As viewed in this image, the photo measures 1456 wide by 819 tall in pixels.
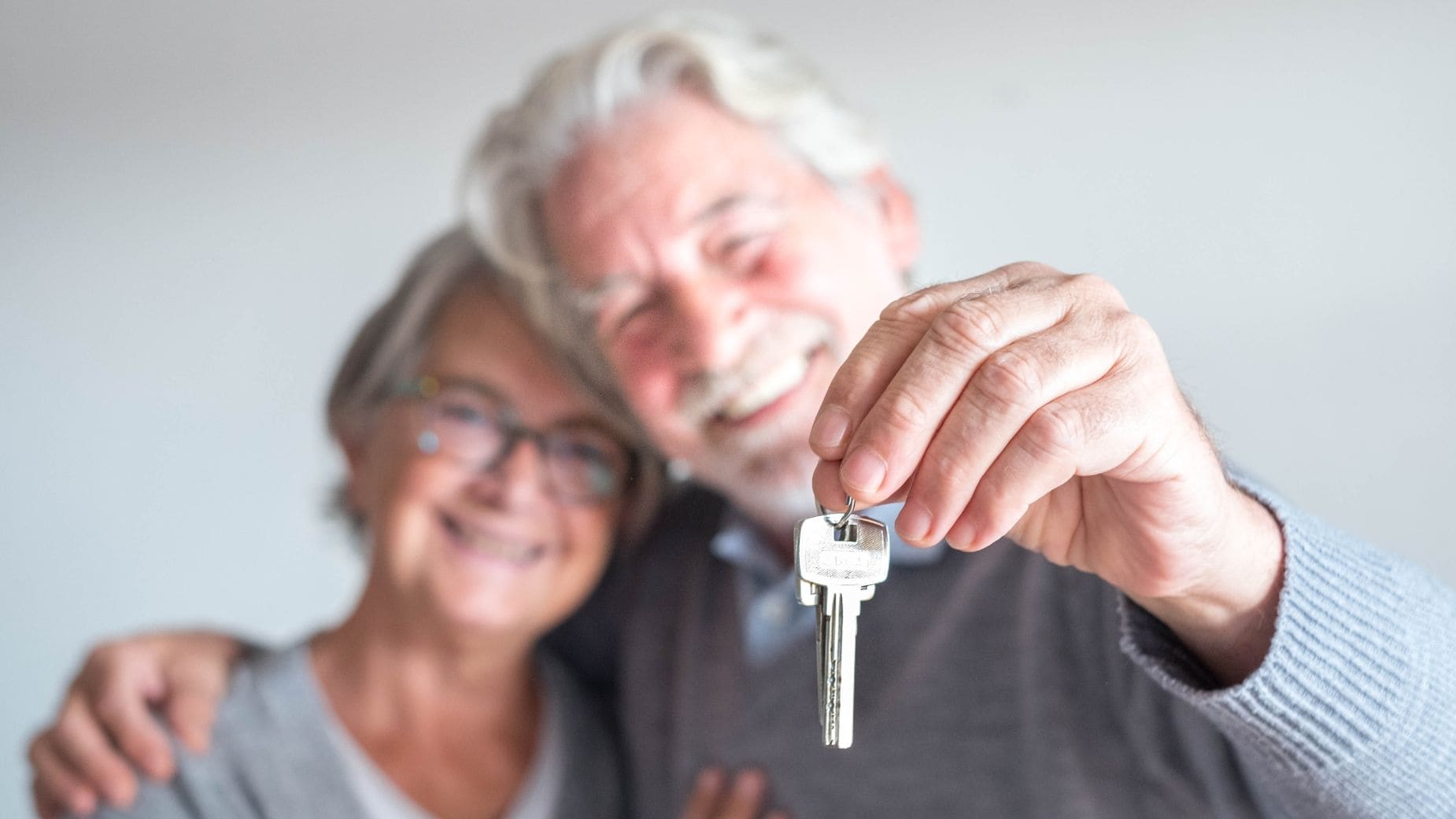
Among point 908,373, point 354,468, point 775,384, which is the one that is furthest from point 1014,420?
point 354,468

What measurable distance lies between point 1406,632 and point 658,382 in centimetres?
47

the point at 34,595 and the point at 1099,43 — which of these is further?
the point at 34,595

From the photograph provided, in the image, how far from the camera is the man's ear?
826 mm

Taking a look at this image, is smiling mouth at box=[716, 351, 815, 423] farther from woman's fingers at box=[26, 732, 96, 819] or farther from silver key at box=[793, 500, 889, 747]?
woman's fingers at box=[26, 732, 96, 819]

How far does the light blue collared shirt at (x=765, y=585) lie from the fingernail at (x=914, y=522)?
0.38 m

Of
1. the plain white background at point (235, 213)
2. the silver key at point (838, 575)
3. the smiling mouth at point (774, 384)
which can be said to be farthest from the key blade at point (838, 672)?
the plain white background at point (235, 213)

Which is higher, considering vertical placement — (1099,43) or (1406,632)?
(1099,43)

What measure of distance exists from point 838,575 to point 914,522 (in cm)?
4

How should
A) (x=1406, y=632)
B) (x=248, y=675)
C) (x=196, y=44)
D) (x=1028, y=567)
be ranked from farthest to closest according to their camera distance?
(x=196, y=44)
(x=248, y=675)
(x=1028, y=567)
(x=1406, y=632)

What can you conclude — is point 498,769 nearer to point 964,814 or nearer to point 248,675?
point 248,675

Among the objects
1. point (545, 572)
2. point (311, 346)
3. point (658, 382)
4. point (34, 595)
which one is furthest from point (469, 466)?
point (34, 595)

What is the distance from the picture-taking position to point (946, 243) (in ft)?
3.07

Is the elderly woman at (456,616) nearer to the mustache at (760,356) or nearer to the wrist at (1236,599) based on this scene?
the mustache at (760,356)

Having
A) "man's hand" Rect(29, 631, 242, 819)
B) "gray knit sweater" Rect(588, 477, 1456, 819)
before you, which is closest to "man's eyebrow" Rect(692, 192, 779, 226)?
"gray knit sweater" Rect(588, 477, 1456, 819)
